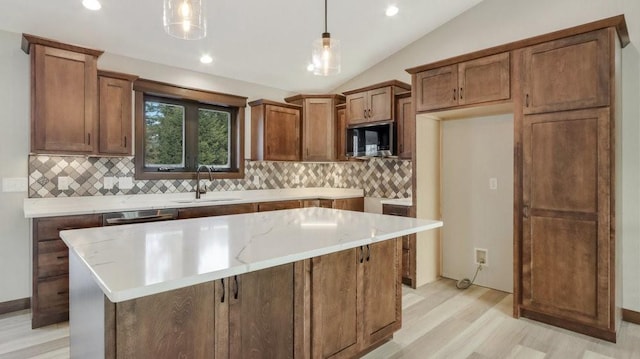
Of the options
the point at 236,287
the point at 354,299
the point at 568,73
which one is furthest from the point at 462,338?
the point at 568,73

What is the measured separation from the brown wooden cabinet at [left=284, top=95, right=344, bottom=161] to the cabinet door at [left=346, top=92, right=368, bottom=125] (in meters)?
0.32

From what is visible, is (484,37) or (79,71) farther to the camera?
(484,37)

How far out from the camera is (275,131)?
4641 millimetres

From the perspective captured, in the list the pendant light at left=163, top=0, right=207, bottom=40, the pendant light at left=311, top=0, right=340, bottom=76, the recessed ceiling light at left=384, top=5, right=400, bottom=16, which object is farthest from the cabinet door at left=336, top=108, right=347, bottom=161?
the pendant light at left=163, top=0, right=207, bottom=40

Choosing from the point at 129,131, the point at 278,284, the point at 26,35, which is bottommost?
the point at 278,284

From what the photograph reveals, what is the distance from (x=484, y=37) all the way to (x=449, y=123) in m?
0.96

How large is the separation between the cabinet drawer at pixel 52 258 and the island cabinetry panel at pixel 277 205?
1.85 m

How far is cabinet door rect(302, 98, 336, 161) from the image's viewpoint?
16.0 ft

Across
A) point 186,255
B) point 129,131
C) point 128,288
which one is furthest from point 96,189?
point 128,288

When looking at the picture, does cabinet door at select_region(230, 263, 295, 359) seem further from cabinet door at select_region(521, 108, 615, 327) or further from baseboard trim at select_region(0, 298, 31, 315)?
baseboard trim at select_region(0, 298, 31, 315)

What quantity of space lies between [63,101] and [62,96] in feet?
0.14

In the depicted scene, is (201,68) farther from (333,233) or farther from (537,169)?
(537,169)

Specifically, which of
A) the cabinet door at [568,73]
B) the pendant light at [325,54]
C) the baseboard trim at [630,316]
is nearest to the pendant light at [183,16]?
the pendant light at [325,54]

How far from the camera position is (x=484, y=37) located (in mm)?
3781
